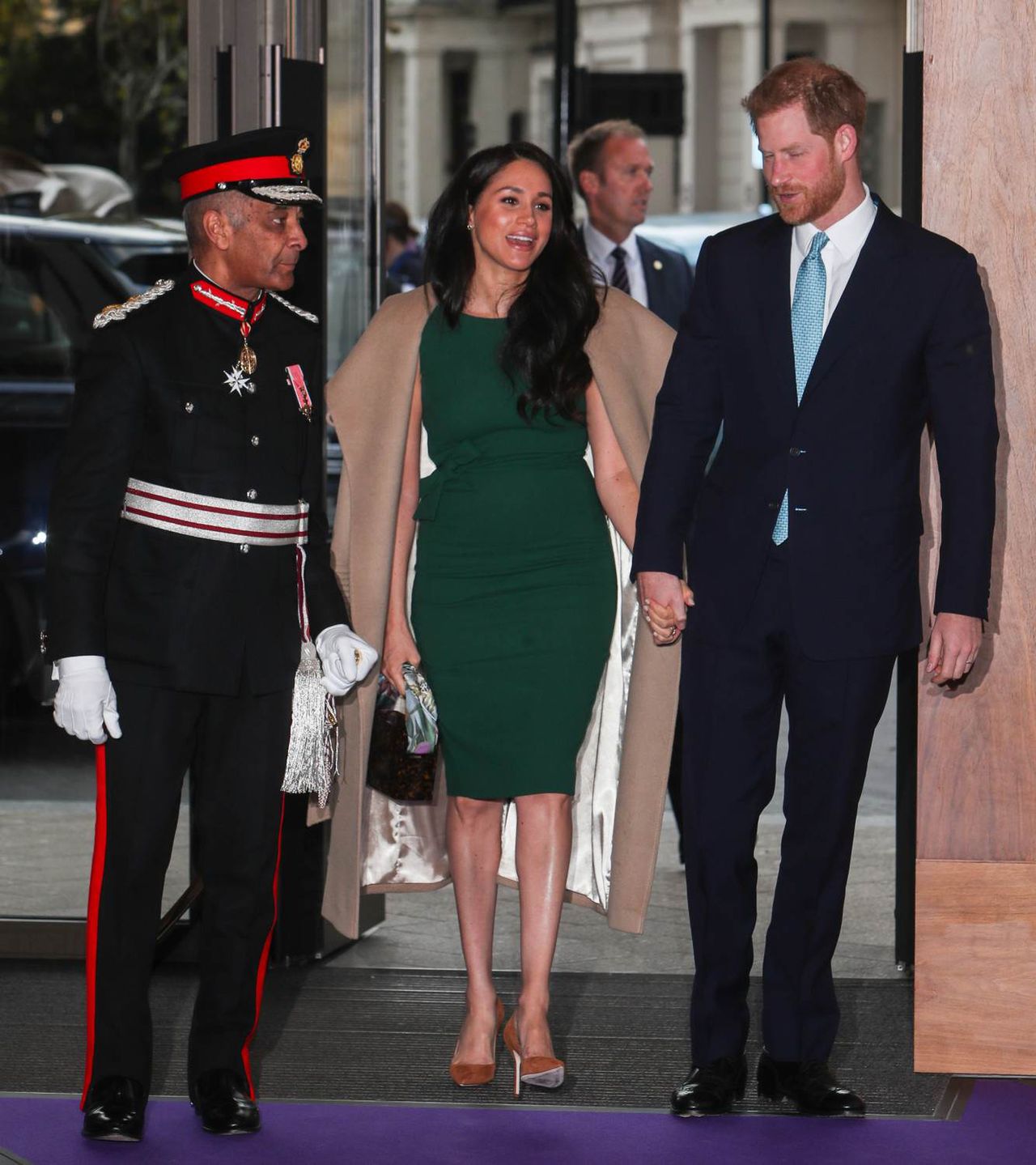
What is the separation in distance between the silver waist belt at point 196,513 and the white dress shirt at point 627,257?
2.39 metres

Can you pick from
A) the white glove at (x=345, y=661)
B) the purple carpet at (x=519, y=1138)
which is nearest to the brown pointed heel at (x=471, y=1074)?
the purple carpet at (x=519, y=1138)

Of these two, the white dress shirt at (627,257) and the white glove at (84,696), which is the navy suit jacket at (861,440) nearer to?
the white glove at (84,696)

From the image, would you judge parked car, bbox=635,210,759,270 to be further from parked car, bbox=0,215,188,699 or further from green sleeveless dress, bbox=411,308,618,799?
green sleeveless dress, bbox=411,308,618,799

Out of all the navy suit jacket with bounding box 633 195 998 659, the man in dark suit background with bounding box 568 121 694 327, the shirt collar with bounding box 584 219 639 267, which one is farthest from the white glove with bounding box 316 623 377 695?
the shirt collar with bounding box 584 219 639 267

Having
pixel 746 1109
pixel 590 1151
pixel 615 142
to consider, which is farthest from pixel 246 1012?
pixel 615 142

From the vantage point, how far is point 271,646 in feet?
12.1

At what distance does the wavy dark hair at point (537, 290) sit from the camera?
13.1 ft

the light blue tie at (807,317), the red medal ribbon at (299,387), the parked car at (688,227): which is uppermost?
the parked car at (688,227)

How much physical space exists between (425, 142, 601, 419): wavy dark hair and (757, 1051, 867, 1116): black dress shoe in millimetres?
1238

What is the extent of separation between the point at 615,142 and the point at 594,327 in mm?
2124

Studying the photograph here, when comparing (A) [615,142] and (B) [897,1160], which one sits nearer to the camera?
(B) [897,1160]

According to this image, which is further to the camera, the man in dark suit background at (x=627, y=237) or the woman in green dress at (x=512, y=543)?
the man in dark suit background at (x=627, y=237)

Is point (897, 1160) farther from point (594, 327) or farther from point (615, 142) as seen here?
point (615, 142)

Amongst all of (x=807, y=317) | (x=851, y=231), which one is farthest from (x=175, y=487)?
(x=851, y=231)
